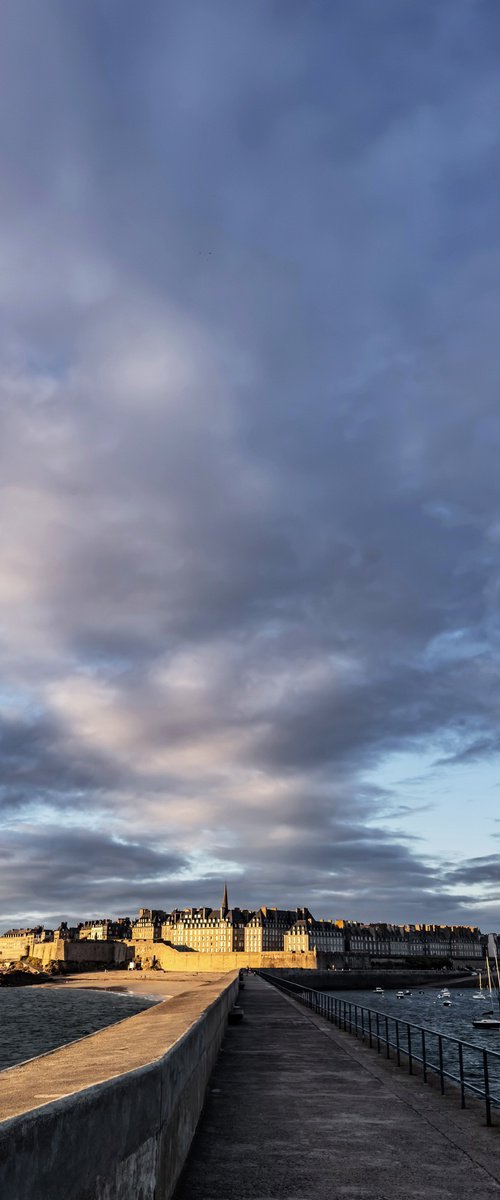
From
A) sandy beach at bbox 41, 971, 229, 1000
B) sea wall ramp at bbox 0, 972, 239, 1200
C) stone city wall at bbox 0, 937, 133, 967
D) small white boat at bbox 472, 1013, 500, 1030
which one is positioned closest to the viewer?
sea wall ramp at bbox 0, 972, 239, 1200

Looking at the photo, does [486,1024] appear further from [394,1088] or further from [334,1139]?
[334,1139]

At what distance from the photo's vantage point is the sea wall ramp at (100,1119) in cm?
359

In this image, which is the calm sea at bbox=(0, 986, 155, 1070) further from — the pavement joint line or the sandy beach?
the pavement joint line

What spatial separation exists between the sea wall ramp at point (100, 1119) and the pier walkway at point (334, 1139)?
0.77 meters

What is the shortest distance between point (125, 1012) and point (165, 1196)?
77301 millimetres

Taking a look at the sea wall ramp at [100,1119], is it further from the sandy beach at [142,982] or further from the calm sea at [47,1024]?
the sandy beach at [142,982]

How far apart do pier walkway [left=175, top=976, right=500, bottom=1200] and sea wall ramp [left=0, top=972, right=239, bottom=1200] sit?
0.77 m

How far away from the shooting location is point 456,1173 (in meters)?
8.82

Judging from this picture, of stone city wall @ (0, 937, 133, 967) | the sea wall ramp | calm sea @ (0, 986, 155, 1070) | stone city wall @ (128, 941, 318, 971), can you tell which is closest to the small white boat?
calm sea @ (0, 986, 155, 1070)

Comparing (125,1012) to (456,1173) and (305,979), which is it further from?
(456,1173)

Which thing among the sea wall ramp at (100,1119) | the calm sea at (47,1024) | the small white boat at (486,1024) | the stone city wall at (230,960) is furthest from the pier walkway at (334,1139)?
the stone city wall at (230,960)

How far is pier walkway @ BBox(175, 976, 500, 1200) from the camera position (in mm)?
8219

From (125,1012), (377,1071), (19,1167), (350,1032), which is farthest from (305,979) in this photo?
A: (19,1167)

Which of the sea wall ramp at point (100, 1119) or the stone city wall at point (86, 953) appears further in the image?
the stone city wall at point (86, 953)
